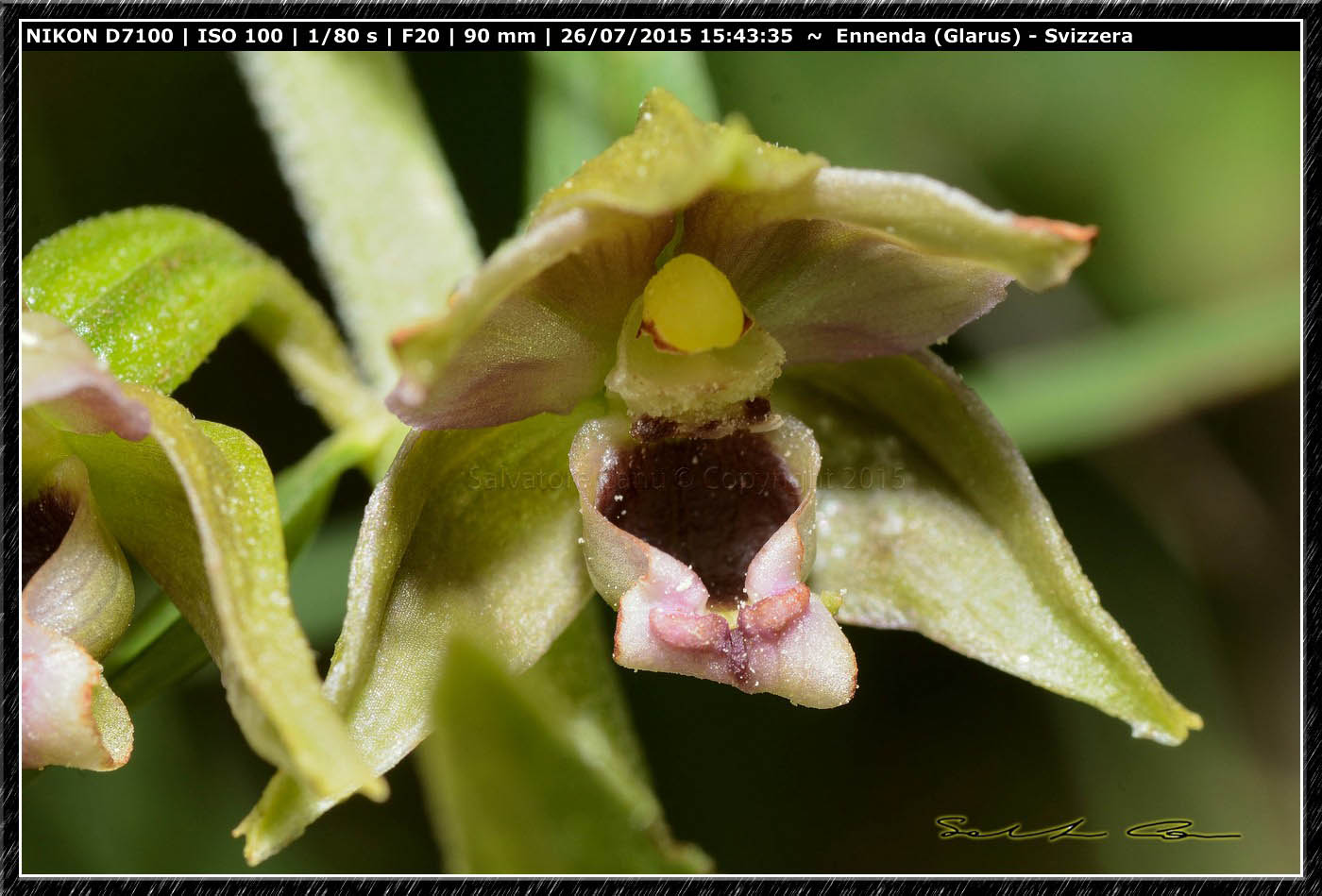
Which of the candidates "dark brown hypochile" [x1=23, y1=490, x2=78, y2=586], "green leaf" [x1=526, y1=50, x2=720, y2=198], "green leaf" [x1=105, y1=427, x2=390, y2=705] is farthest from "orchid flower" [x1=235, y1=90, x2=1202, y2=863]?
"green leaf" [x1=526, y1=50, x2=720, y2=198]

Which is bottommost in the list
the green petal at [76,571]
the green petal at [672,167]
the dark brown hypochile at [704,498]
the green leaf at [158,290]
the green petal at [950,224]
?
the dark brown hypochile at [704,498]

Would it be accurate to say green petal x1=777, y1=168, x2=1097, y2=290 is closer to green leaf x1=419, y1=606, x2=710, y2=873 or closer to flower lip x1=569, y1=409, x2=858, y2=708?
flower lip x1=569, y1=409, x2=858, y2=708

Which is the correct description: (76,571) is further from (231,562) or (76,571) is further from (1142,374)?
(1142,374)

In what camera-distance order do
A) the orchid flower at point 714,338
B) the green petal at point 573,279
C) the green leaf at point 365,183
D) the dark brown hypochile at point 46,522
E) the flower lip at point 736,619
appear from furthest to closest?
1. the green leaf at point 365,183
2. the dark brown hypochile at point 46,522
3. the flower lip at point 736,619
4. the orchid flower at point 714,338
5. the green petal at point 573,279

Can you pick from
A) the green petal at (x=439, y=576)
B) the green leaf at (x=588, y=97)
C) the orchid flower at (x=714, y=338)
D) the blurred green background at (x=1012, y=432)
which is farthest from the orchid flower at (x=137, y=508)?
the blurred green background at (x=1012, y=432)

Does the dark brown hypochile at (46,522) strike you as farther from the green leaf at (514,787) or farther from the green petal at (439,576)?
the green leaf at (514,787)

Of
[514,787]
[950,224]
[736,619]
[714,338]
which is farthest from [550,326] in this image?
[514,787]
